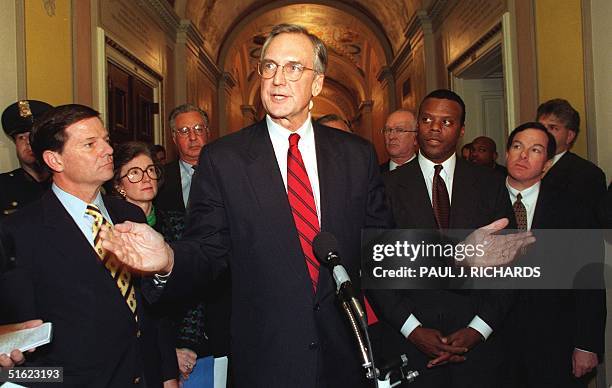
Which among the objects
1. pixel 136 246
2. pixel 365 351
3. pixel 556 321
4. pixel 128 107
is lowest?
pixel 556 321

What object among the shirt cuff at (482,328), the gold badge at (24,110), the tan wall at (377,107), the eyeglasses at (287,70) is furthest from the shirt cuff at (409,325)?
the tan wall at (377,107)

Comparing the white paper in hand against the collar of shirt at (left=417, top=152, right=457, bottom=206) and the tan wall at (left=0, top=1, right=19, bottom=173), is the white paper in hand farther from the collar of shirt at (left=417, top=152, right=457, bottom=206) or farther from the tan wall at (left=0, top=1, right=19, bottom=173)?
the tan wall at (left=0, top=1, right=19, bottom=173)

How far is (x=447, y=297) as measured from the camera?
2.52 meters

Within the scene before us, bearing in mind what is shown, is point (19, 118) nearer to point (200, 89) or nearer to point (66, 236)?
point (66, 236)

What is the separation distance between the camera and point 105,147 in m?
2.23

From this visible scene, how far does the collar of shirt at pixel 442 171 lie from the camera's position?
8.83 ft

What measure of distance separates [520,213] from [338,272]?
1.78m

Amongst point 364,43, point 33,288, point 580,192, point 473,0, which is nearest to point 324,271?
point 33,288

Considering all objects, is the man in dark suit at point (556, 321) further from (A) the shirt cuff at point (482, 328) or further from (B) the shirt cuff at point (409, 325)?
(B) the shirt cuff at point (409, 325)

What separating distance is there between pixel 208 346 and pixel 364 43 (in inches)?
685

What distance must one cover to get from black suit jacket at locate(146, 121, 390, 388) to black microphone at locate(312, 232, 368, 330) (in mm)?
359

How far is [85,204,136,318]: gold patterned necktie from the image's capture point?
6.72ft

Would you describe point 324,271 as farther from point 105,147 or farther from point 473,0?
point 473,0

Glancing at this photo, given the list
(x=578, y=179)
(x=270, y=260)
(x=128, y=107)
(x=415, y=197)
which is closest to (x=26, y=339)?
(x=270, y=260)
